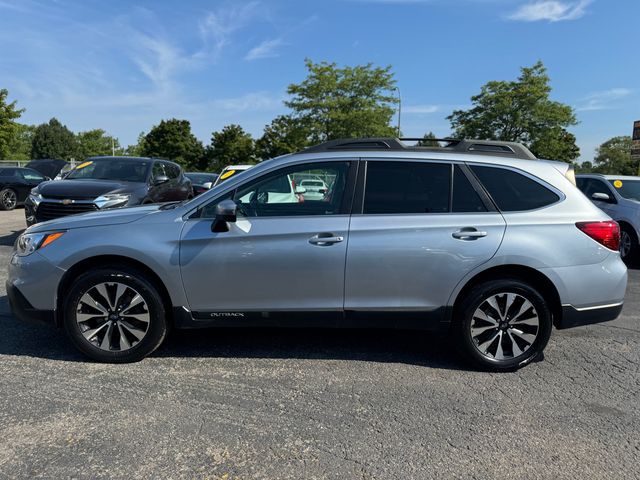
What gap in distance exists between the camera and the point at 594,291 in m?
3.83

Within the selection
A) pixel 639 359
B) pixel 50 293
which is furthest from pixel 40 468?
pixel 639 359

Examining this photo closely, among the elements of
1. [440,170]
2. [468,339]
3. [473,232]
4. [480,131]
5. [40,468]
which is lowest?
[40,468]

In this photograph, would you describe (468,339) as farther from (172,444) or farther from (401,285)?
(172,444)

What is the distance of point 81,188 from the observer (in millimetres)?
7973

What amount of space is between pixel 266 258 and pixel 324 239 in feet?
1.52

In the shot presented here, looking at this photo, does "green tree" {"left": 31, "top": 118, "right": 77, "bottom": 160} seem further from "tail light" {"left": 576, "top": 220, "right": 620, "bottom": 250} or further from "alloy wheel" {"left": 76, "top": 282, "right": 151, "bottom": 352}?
"tail light" {"left": 576, "top": 220, "right": 620, "bottom": 250}

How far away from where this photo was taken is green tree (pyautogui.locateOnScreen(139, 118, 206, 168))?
199ft

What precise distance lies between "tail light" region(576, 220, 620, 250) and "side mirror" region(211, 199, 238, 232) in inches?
105

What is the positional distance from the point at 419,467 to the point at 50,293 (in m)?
3.00

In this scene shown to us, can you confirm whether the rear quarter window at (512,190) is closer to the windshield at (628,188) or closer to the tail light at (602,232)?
the tail light at (602,232)

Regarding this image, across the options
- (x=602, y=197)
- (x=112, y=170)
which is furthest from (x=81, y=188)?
(x=602, y=197)

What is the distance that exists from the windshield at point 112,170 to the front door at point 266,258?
5835mm

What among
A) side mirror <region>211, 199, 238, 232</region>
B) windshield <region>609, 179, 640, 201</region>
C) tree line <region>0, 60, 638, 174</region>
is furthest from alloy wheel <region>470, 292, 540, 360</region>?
tree line <region>0, 60, 638, 174</region>

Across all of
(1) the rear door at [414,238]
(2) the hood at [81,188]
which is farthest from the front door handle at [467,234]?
(2) the hood at [81,188]
